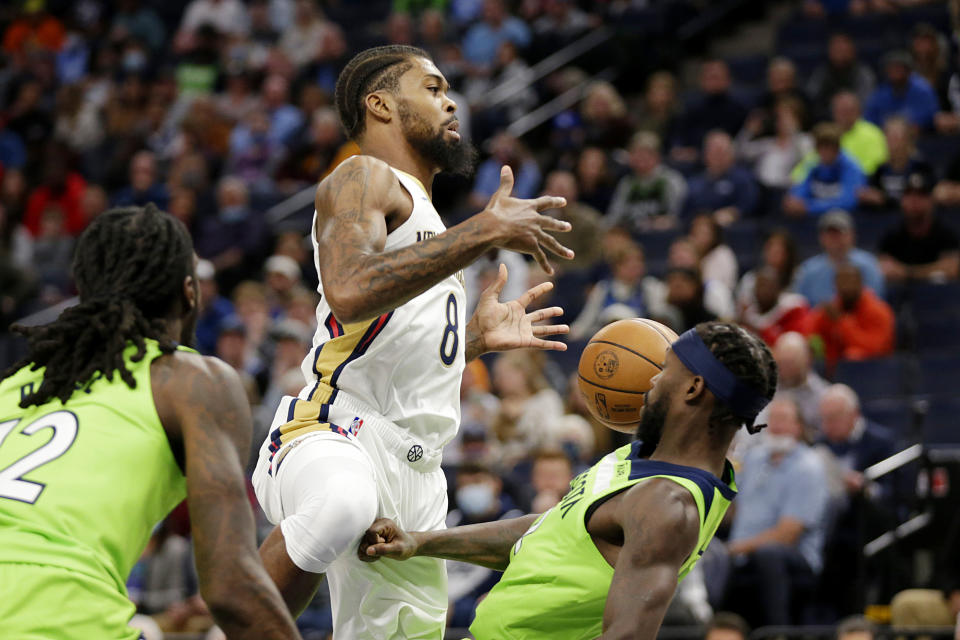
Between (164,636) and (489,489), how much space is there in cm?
237

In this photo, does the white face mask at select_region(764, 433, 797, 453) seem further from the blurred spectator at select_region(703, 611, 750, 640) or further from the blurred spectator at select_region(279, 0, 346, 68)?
the blurred spectator at select_region(279, 0, 346, 68)

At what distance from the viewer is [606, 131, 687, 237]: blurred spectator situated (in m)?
12.1

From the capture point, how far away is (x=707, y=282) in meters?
10.5

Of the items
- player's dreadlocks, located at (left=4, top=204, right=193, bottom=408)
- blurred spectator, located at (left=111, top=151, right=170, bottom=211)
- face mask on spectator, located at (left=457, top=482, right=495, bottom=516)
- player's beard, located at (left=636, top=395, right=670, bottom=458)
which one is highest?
player's dreadlocks, located at (left=4, top=204, right=193, bottom=408)

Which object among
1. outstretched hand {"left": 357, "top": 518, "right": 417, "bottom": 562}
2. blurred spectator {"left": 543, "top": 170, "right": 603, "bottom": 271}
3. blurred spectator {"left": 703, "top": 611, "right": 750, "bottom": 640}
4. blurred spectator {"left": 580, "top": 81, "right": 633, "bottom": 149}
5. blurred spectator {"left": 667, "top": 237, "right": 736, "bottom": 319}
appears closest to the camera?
outstretched hand {"left": 357, "top": 518, "right": 417, "bottom": 562}

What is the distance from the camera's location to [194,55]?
17.2 m

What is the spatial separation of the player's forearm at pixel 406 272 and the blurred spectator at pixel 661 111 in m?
9.60

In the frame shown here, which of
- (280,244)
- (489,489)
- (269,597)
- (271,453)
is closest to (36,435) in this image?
(269,597)

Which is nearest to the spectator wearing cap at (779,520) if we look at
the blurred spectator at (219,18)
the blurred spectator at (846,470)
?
the blurred spectator at (846,470)

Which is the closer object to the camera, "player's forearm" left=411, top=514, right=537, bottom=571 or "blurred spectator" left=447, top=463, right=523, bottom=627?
A: "player's forearm" left=411, top=514, right=537, bottom=571

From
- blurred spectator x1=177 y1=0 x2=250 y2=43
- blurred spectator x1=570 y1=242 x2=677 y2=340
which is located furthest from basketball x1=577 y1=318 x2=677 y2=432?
blurred spectator x1=177 y1=0 x2=250 y2=43

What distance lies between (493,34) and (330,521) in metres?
11.8

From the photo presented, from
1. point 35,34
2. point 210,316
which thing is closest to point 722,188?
point 210,316

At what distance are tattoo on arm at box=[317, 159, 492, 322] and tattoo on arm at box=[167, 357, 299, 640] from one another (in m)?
0.91
